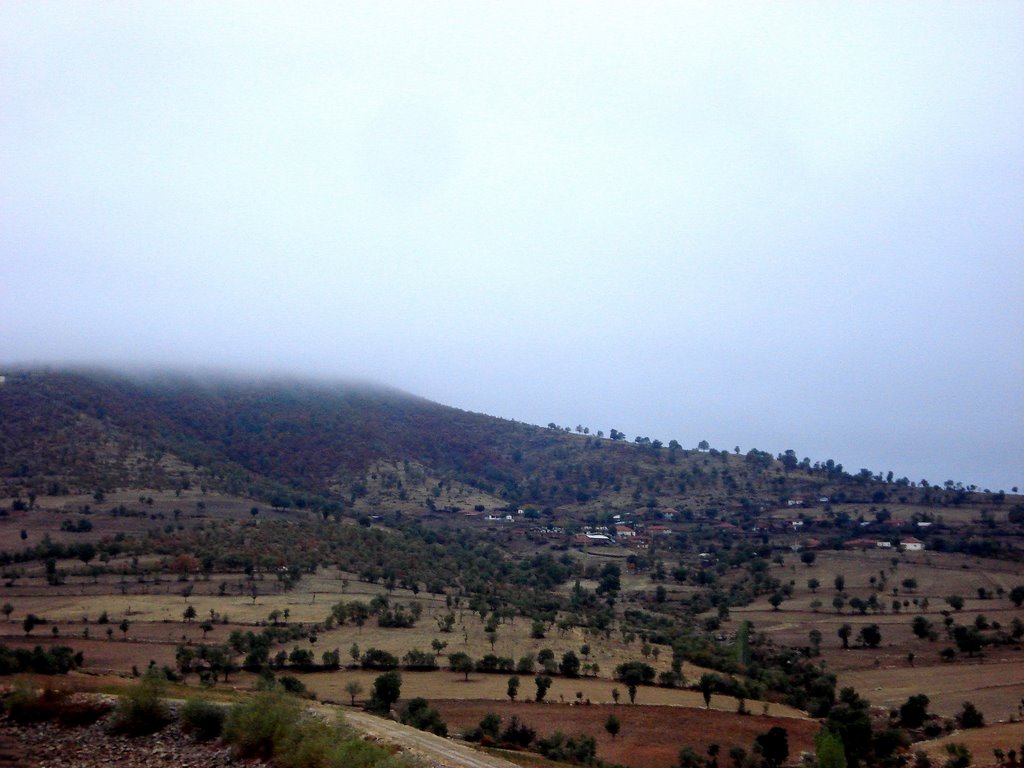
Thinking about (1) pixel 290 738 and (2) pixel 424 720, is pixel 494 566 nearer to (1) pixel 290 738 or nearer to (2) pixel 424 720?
(2) pixel 424 720

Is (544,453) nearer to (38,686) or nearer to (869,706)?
(869,706)

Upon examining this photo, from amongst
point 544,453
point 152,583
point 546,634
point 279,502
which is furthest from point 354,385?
point 546,634

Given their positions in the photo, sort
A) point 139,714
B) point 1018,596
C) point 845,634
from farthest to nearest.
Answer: point 1018,596 → point 845,634 → point 139,714

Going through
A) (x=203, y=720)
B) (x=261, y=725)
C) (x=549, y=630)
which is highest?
(x=261, y=725)

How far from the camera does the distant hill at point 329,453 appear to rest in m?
98.2

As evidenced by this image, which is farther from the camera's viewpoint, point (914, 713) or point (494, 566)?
point (494, 566)

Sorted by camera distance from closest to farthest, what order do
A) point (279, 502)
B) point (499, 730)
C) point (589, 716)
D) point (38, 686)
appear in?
point (38, 686) → point (499, 730) → point (589, 716) → point (279, 502)

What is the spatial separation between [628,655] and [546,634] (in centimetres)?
752

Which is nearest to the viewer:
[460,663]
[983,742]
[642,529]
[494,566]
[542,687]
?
[983,742]

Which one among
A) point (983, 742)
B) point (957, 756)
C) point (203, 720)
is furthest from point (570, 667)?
point (203, 720)

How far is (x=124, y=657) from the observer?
1799 inches

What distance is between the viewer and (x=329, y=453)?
129375mm

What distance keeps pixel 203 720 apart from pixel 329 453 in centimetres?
10553

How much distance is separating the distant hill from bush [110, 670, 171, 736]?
69.2 metres
